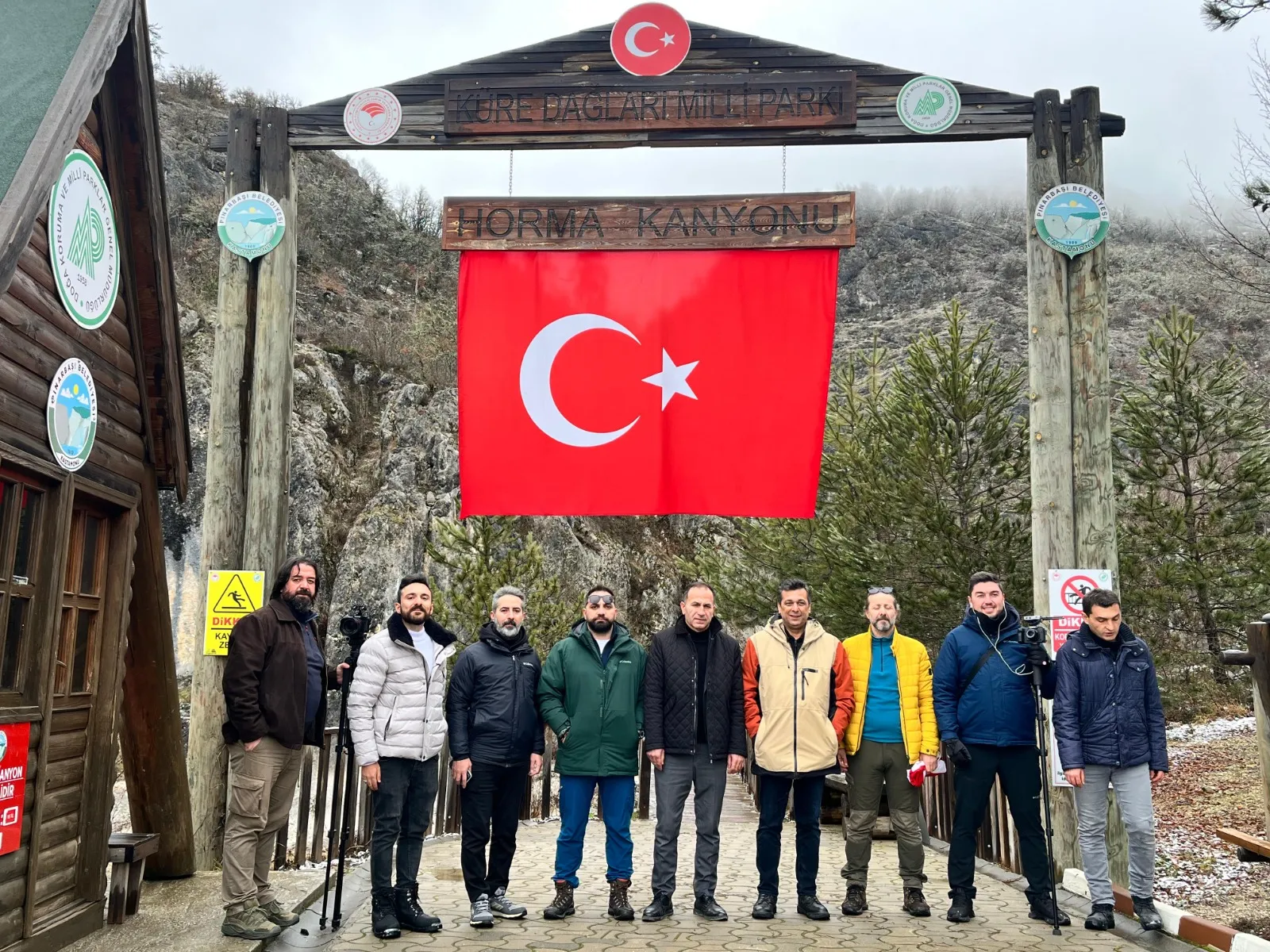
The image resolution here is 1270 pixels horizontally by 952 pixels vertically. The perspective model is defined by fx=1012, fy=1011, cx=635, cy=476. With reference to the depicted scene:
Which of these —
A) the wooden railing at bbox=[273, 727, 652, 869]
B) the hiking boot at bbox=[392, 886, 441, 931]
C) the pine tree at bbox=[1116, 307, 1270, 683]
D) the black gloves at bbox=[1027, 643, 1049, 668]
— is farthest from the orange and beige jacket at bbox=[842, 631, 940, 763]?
the pine tree at bbox=[1116, 307, 1270, 683]

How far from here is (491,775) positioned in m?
5.59

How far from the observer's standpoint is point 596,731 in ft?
18.8

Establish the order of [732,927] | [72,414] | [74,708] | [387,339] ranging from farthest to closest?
[387,339] < [732,927] < [74,708] < [72,414]

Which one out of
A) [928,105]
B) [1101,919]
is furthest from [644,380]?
[1101,919]

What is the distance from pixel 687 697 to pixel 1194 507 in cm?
1668

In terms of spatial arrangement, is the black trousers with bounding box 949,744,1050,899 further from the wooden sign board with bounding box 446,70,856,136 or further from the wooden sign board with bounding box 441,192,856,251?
the wooden sign board with bounding box 446,70,856,136

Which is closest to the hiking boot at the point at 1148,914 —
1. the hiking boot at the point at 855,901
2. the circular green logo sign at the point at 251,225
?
the hiking boot at the point at 855,901

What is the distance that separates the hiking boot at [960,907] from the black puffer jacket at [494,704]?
8.08 feet

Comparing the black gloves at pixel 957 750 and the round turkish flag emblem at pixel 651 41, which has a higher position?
the round turkish flag emblem at pixel 651 41

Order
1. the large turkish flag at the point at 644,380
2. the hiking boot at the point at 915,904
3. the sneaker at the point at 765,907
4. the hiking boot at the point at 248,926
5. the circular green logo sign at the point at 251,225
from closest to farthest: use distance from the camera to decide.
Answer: the hiking boot at the point at 248,926
the sneaker at the point at 765,907
the hiking boot at the point at 915,904
the large turkish flag at the point at 644,380
the circular green logo sign at the point at 251,225

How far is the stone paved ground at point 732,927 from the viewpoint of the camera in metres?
5.02

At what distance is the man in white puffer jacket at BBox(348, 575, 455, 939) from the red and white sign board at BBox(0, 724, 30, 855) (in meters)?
1.46

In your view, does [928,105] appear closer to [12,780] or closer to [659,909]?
[659,909]

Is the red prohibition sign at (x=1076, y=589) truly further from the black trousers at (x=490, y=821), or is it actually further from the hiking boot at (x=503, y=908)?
the hiking boot at (x=503, y=908)
